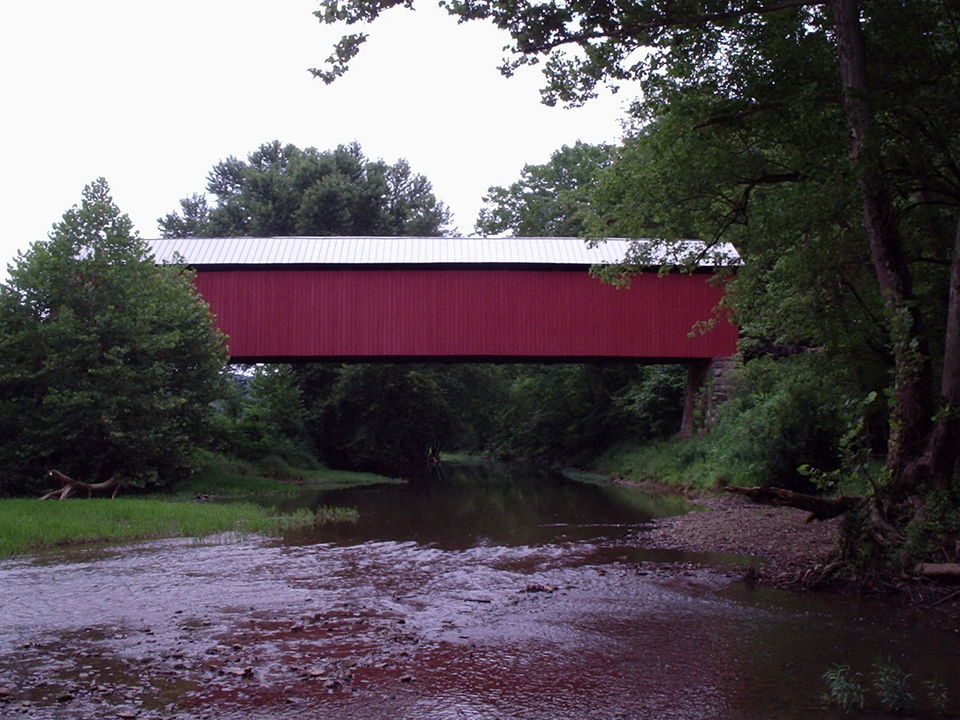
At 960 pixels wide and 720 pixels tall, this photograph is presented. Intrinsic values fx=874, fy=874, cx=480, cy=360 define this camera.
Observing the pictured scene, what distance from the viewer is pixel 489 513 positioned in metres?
16.8

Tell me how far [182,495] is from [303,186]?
3029 centimetres

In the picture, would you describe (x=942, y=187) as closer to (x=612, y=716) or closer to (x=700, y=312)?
(x=612, y=716)

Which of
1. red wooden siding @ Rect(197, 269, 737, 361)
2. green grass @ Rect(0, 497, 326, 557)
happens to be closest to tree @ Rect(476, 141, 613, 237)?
red wooden siding @ Rect(197, 269, 737, 361)

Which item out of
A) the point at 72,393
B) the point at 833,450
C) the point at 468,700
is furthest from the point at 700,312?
the point at 468,700

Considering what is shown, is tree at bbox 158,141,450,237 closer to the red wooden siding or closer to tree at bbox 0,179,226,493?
the red wooden siding

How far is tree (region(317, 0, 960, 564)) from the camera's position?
870 centimetres

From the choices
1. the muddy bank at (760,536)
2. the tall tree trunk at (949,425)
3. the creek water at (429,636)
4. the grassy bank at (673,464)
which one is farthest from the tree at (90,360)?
the tall tree trunk at (949,425)

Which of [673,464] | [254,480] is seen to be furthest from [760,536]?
[254,480]

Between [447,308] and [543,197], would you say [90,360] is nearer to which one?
[447,308]

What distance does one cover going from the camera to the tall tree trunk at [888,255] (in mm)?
8633

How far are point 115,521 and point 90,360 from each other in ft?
20.9

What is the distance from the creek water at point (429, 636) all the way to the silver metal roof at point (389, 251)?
13.8 m

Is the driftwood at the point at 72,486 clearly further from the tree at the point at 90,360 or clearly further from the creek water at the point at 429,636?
the creek water at the point at 429,636

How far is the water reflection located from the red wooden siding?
4101 millimetres
